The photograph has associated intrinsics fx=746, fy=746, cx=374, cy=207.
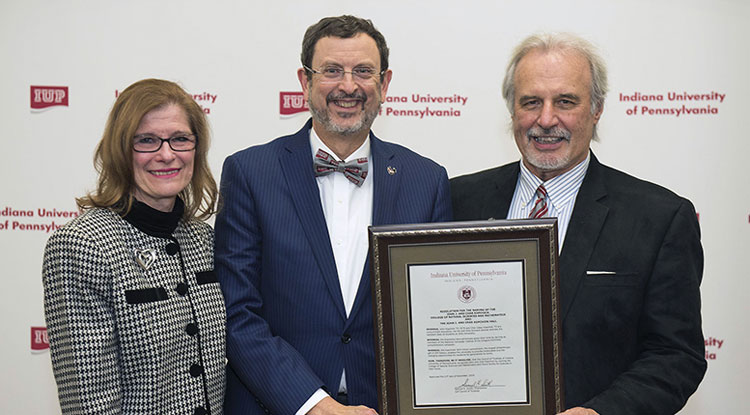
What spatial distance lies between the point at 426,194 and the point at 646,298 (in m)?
0.87

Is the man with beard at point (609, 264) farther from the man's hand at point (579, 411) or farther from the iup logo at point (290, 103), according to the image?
the iup logo at point (290, 103)

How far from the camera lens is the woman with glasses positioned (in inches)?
88.7

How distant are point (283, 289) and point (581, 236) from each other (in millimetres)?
1066

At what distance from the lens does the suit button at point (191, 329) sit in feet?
8.07

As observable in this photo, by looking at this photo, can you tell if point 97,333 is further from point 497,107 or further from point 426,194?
point 497,107

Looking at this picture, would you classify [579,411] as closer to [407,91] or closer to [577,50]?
[577,50]

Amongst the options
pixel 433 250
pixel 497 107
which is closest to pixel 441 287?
pixel 433 250

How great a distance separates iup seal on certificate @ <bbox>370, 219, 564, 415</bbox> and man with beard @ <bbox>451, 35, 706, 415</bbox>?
27 centimetres

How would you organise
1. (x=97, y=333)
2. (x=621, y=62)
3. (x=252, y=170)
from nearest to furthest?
(x=97, y=333), (x=252, y=170), (x=621, y=62)

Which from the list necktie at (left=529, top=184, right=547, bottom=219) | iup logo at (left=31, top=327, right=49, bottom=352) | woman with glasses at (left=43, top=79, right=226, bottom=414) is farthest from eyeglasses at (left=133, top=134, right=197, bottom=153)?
iup logo at (left=31, top=327, right=49, bottom=352)

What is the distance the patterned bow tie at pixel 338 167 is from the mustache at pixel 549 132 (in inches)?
25.3

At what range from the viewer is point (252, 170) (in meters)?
2.71

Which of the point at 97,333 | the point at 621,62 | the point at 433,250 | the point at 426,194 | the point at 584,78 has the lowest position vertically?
the point at 97,333

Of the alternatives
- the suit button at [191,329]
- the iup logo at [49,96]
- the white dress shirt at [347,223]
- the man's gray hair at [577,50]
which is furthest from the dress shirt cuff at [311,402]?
the iup logo at [49,96]
